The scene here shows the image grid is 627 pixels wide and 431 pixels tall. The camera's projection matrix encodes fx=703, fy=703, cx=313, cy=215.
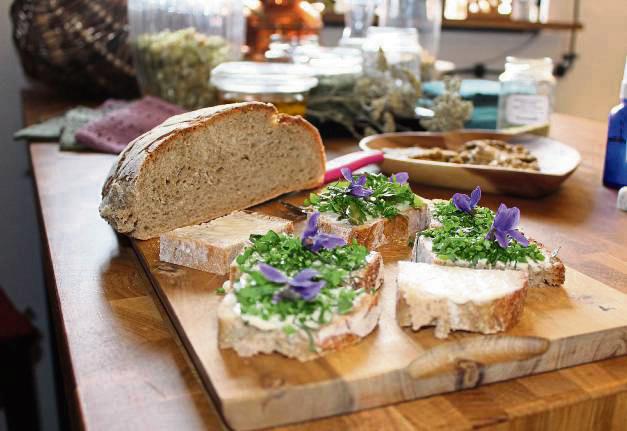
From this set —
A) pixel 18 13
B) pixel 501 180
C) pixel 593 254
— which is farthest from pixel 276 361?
pixel 18 13

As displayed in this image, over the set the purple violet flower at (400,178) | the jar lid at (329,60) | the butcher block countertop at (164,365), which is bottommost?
the butcher block countertop at (164,365)

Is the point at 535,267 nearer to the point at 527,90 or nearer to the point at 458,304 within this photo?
the point at 458,304

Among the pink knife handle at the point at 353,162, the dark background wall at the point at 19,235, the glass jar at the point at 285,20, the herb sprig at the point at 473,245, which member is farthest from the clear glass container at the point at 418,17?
the herb sprig at the point at 473,245

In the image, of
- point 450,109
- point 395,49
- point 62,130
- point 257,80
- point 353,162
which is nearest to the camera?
point 353,162

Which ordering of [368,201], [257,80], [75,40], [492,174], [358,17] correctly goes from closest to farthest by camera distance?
[368,201] < [492,174] < [257,80] < [75,40] < [358,17]

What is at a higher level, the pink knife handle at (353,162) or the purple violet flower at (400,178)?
the purple violet flower at (400,178)

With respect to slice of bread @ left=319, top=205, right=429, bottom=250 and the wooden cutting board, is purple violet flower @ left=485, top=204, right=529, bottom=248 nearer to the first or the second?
the wooden cutting board

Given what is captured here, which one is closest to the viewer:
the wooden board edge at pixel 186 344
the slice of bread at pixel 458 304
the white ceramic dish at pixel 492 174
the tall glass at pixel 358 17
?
the wooden board edge at pixel 186 344

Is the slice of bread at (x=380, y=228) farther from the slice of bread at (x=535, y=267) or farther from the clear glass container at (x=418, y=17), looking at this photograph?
the clear glass container at (x=418, y=17)

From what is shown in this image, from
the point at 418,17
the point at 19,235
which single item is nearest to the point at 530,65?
the point at 418,17
